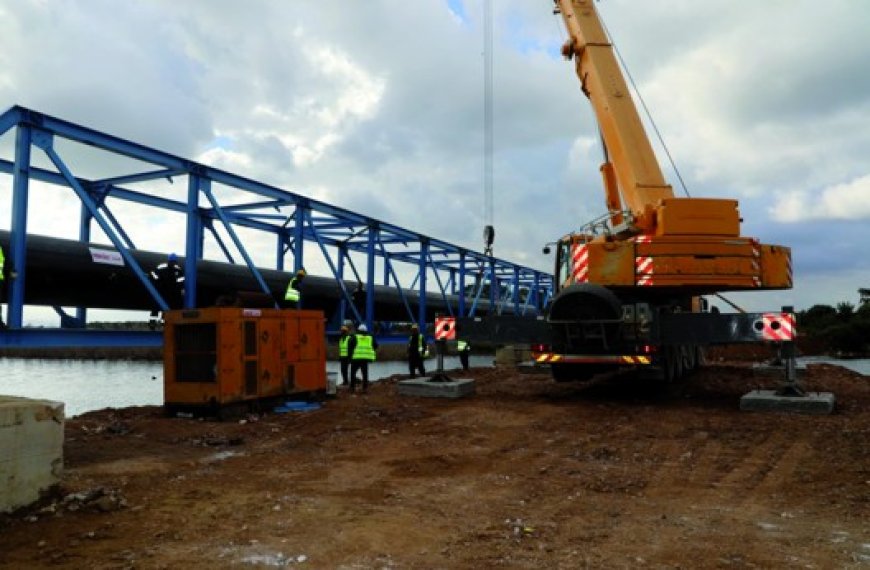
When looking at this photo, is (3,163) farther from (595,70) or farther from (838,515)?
(838,515)

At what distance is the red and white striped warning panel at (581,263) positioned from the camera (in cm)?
980

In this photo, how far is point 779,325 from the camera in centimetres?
892

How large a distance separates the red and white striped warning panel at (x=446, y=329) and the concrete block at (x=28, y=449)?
22.5 ft

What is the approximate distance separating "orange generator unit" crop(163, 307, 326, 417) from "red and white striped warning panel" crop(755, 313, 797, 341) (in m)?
6.80

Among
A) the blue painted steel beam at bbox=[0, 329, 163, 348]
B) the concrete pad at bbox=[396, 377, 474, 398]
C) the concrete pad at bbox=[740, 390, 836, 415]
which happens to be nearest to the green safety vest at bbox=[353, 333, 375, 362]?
the concrete pad at bbox=[396, 377, 474, 398]

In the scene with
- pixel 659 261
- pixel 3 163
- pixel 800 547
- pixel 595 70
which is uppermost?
pixel 595 70

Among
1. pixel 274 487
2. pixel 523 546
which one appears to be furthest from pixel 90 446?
pixel 523 546

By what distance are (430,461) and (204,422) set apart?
411cm

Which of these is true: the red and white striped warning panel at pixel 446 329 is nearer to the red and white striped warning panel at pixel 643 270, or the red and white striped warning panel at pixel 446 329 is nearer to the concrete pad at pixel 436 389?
the concrete pad at pixel 436 389

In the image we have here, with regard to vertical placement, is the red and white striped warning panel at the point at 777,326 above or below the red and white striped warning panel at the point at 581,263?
below

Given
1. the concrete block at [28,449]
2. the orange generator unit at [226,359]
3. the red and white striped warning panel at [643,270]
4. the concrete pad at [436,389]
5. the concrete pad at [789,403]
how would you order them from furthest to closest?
the concrete pad at [436,389] → the red and white striped warning panel at [643,270] → the orange generator unit at [226,359] → the concrete pad at [789,403] → the concrete block at [28,449]

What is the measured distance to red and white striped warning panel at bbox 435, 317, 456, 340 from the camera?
10992 millimetres

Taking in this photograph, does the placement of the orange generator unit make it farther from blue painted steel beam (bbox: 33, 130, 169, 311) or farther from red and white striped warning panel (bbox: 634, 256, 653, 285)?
red and white striped warning panel (bbox: 634, 256, 653, 285)

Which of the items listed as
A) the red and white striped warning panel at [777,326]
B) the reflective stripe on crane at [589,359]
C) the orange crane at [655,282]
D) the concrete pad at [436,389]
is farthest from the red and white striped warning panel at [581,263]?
Result: the concrete pad at [436,389]
